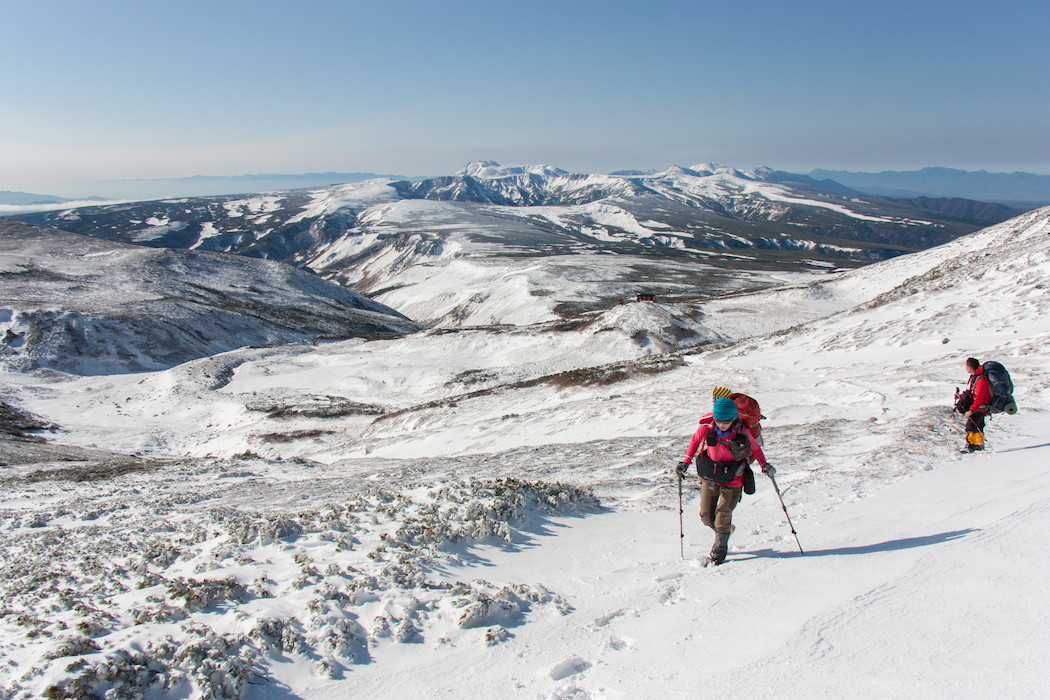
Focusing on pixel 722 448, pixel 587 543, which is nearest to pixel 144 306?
pixel 587 543

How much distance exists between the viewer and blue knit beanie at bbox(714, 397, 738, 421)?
729 cm

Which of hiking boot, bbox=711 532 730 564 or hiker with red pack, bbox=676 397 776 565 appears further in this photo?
hiking boot, bbox=711 532 730 564

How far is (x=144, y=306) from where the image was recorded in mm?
75062

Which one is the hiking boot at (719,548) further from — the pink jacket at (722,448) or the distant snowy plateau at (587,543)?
the pink jacket at (722,448)

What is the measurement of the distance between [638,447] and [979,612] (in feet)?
41.4

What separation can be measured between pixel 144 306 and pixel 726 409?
86.1m

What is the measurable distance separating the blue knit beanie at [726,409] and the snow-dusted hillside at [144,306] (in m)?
66.6

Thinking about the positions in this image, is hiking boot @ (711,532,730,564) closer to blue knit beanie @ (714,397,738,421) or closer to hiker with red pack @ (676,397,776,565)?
hiker with red pack @ (676,397,776,565)

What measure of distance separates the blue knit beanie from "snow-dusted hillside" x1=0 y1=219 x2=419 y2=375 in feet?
219

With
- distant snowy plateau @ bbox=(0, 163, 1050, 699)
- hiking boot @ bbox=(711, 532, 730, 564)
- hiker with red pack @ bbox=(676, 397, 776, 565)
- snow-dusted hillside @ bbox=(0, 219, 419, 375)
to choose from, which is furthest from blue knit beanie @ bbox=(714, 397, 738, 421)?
snow-dusted hillside @ bbox=(0, 219, 419, 375)

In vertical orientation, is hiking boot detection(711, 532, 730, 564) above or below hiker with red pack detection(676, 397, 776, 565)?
below

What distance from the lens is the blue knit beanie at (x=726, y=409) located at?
729 cm

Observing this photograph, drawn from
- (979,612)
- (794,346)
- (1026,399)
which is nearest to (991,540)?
(979,612)

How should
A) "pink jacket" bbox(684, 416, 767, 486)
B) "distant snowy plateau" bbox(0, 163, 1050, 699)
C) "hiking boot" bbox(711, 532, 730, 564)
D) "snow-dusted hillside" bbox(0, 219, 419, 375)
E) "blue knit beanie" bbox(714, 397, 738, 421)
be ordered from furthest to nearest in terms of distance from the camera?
"snow-dusted hillside" bbox(0, 219, 419, 375)
"hiking boot" bbox(711, 532, 730, 564)
"pink jacket" bbox(684, 416, 767, 486)
"blue knit beanie" bbox(714, 397, 738, 421)
"distant snowy plateau" bbox(0, 163, 1050, 699)
